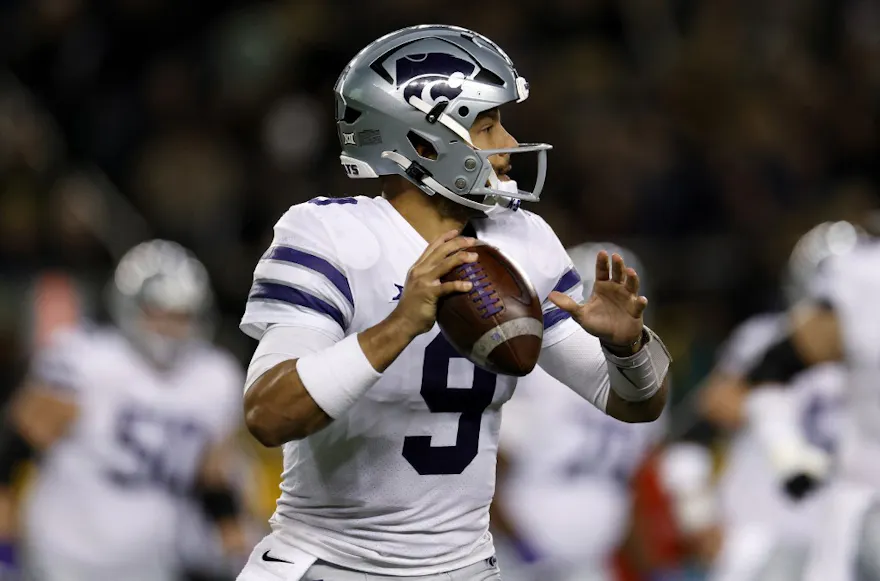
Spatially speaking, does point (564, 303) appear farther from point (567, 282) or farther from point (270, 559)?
point (270, 559)

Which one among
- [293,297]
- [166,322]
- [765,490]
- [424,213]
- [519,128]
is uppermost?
[519,128]

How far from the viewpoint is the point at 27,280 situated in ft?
25.4

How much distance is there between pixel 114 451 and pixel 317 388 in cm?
396

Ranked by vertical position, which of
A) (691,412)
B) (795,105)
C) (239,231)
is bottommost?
(691,412)

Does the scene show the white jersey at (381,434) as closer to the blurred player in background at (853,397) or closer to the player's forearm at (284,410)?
the player's forearm at (284,410)

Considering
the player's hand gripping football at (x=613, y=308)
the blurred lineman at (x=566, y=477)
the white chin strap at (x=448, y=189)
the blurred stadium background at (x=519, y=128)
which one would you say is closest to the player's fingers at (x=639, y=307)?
the player's hand gripping football at (x=613, y=308)

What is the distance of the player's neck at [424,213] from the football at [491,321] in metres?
0.32

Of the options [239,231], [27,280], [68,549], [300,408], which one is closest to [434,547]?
[300,408]

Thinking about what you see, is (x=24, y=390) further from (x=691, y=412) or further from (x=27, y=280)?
(x=691, y=412)

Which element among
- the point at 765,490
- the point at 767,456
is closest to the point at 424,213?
the point at 767,456

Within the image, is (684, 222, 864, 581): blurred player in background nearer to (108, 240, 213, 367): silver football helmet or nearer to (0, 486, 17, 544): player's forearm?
(108, 240, 213, 367): silver football helmet

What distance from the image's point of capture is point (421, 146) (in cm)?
289

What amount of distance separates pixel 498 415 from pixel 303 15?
7096mm

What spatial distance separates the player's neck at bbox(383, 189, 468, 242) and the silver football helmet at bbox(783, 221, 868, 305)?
4.02 m
